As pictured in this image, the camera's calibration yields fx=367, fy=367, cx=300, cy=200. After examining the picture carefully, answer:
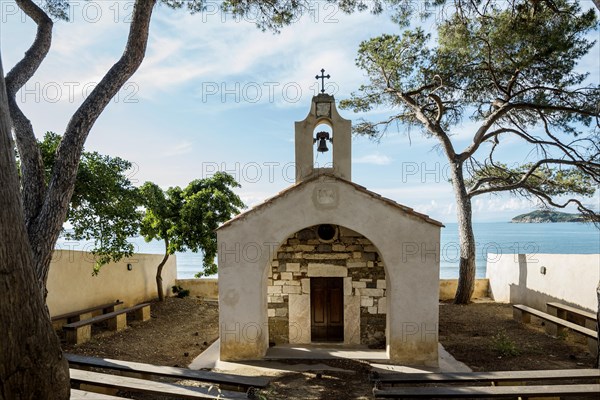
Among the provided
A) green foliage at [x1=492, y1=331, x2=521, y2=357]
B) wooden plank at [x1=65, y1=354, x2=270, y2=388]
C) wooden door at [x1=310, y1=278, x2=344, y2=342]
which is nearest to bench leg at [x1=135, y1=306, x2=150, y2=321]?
wooden plank at [x1=65, y1=354, x2=270, y2=388]

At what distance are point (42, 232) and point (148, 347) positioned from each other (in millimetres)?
4168

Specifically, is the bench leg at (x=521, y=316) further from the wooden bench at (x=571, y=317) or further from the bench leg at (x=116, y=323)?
the bench leg at (x=116, y=323)

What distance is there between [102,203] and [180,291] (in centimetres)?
624

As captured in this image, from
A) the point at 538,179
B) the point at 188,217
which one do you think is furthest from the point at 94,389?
the point at 538,179

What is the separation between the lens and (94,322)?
8633 millimetres

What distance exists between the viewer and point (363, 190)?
6973 millimetres

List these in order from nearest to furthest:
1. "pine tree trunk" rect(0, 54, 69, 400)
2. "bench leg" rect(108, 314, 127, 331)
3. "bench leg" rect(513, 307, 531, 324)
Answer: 1. "pine tree trunk" rect(0, 54, 69, 400)
2. "bench leg" rect(108, 314, 127, 331)
3. "bench leg" rect(513, 307, 531, 324)

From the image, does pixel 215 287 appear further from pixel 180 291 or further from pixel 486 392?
pixel 486 392

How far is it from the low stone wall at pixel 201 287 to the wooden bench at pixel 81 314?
3654 mm

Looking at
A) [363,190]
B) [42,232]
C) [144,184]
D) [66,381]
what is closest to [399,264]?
[363,190]

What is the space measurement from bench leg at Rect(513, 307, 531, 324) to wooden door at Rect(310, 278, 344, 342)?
553cm

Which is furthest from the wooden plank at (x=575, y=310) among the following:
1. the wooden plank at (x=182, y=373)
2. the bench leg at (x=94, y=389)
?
the bench leg at (x=94, y=389)

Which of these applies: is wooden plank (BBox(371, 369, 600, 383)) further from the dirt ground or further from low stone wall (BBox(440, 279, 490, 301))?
low stone wall (BBox(440, 279, 490, 301))

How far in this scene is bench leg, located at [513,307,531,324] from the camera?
9.99m
